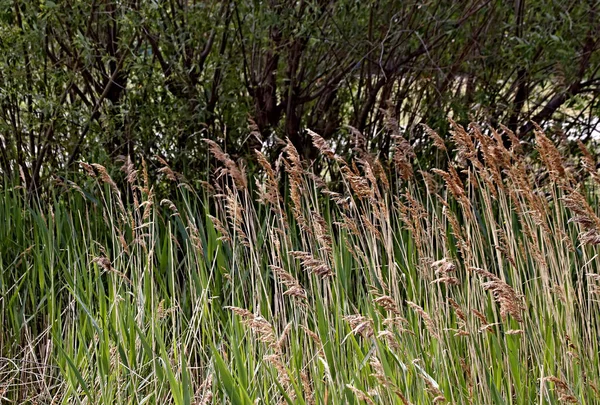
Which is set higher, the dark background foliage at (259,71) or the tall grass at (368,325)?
the dark background foliage at (259,71)

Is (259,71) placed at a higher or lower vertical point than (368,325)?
higher

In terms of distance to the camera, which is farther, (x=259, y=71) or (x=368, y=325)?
(x=259, y=71)

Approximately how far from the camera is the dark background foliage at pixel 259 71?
4375mm

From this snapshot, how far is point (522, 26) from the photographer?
4574 millimetres

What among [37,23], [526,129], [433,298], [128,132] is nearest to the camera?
[433,298]

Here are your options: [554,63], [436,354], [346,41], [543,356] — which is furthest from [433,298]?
[554,63]

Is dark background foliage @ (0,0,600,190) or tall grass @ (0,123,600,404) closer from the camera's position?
tall grass @ (0,123,600,404)

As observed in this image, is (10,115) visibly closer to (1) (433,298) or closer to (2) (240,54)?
(2) (240,54)

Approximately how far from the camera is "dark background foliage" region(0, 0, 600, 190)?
438 cm

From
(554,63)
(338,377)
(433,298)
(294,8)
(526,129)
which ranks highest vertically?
(294,8)

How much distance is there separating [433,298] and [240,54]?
2.55 meters

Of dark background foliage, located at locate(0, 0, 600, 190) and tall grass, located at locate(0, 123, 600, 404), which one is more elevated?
dark background foliage, located at locate(0, 0, 600, 190)

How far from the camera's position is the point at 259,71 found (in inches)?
191

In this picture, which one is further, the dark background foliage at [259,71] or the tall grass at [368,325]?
the dark background foliage at [259,71]
